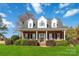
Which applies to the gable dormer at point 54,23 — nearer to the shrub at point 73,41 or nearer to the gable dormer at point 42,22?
the gable dormer at point 42,22

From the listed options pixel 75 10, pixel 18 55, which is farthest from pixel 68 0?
pixel 18 55

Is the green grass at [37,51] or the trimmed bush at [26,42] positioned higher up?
the trimmed bush at [26,42]

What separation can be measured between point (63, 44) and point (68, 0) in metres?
0.48

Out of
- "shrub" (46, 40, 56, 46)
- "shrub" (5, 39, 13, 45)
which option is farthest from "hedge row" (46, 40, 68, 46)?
"shrub" (5, 39, 13, 45)

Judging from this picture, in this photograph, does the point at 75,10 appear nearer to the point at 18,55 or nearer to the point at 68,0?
the point at 68,0

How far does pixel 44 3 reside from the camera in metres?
10.9

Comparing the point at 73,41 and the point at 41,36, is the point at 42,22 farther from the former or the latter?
the point at 73,41

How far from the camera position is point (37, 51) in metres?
10.9

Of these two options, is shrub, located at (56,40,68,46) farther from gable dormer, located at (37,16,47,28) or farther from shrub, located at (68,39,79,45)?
gable dormer, located at (37,16,47,28)

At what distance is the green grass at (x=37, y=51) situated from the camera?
35.6 feet

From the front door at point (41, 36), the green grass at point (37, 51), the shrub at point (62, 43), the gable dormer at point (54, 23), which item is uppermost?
the gable dormer at point (54, 23)

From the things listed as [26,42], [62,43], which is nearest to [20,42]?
[26,42]

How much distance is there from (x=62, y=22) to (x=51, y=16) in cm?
14

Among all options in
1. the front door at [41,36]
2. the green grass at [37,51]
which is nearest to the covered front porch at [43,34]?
the front door at [41,36]
